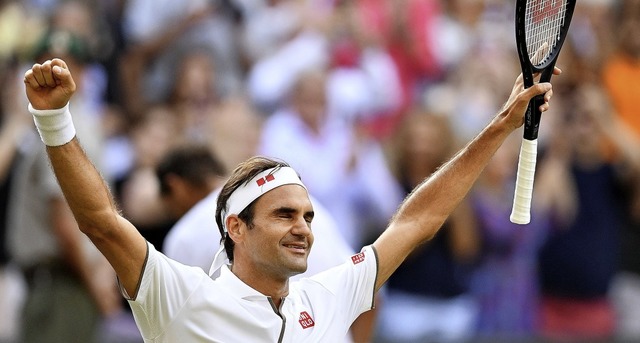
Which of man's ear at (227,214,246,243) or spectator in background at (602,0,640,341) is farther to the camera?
spectator in background at (602,0,640,341)

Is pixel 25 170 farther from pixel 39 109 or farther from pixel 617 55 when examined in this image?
pixel 617 55

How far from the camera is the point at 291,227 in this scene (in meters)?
5.08

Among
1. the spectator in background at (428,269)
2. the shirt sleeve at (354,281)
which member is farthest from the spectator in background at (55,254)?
the shirt sleeve at (354,281)

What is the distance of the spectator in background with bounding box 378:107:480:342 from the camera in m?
9.85

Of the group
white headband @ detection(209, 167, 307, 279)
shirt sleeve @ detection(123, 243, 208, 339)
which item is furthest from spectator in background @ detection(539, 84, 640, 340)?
shirt sleeve @ detection(123, 243, 208, 339)

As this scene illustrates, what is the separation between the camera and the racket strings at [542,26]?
5398 mm

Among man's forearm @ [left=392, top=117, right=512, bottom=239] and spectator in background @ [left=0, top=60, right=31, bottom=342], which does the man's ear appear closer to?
man's forearm @ [left=392, top=117, right=512, bottom=239]

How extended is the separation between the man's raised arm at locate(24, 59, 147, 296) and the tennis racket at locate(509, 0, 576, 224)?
63.5 inches

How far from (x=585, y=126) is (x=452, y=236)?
176 cm

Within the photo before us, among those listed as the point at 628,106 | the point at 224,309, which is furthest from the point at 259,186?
the point at 628,106

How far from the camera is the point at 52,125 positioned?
4.52m

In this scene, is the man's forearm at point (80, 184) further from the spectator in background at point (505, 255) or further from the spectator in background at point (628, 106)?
the spectator in background at point (628, 106)

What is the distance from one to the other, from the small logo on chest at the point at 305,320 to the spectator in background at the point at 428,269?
4.63 metres

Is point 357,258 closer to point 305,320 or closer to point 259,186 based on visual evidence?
point 305,320
